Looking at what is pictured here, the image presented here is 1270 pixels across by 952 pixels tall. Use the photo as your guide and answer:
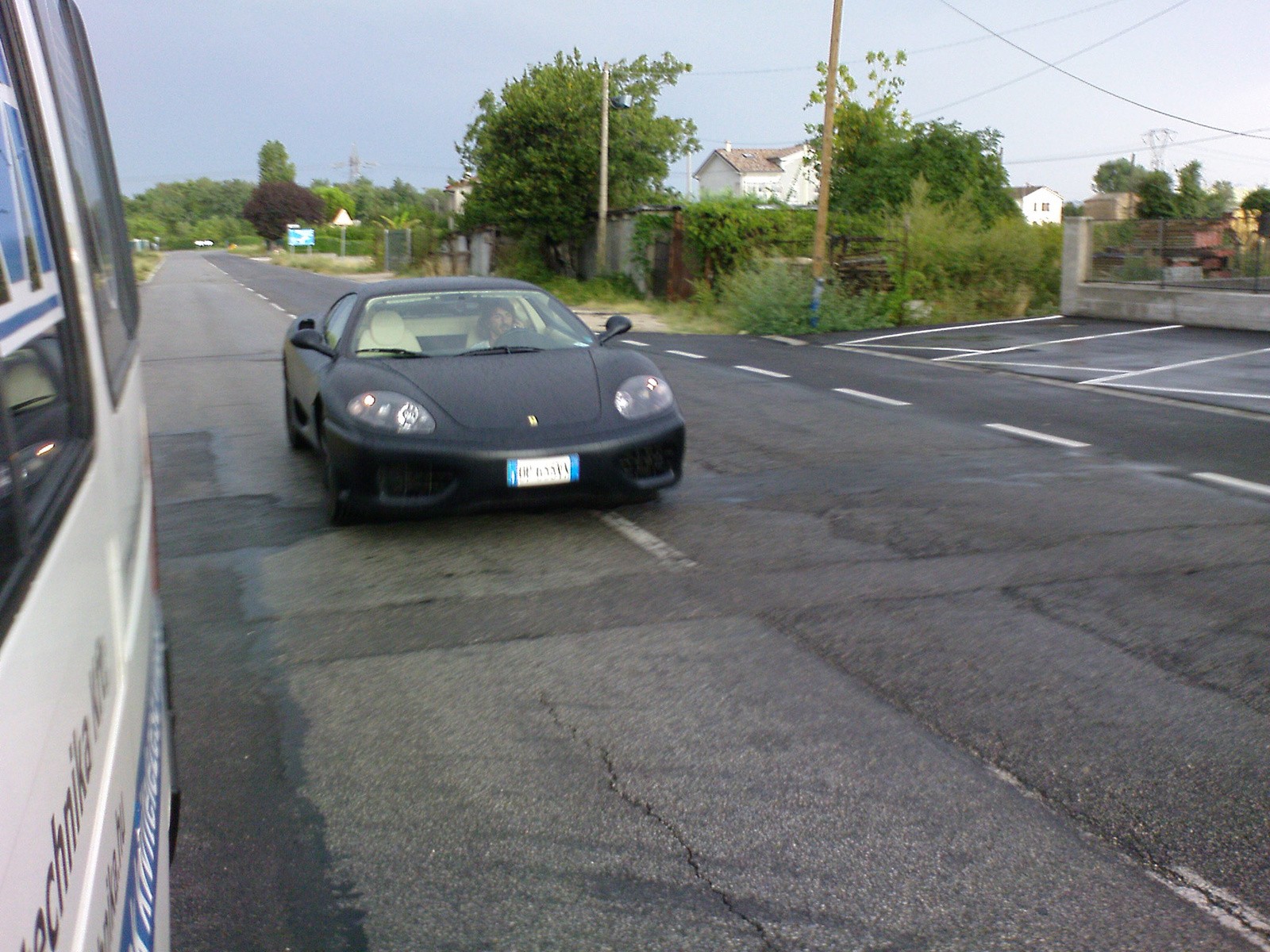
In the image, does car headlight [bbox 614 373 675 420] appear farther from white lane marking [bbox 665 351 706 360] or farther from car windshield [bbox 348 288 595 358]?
white lane marking [bbox 665 351 706 360]

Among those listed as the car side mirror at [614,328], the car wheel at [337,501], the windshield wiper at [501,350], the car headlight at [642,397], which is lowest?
the car wheel at [337,501]

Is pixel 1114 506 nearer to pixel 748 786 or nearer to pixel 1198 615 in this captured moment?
pixel 1198 615

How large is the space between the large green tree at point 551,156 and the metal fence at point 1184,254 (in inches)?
807

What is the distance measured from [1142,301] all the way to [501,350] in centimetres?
1765

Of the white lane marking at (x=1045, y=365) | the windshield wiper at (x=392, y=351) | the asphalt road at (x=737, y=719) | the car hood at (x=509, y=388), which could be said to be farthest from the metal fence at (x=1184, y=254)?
the windshield wiper at (x=392, y=351)

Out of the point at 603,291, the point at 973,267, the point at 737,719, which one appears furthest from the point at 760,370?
the point at 603,291

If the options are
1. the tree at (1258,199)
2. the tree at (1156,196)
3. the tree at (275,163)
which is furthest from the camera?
the tree at (275,163)

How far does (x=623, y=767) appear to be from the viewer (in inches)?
137

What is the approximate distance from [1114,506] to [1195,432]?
3.36 m

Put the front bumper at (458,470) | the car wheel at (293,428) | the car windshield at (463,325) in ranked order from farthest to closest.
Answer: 1. the car wheel at (293,428)
2. the car windshield at (463,325)
3. the front bumper at (458,470)

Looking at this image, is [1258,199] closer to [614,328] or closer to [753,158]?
[614,328]

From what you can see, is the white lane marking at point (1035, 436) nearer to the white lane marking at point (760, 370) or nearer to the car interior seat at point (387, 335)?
the white lane marking at point (760, 370)

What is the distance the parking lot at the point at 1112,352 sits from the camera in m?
12.9

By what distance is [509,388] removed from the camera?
6281mm
